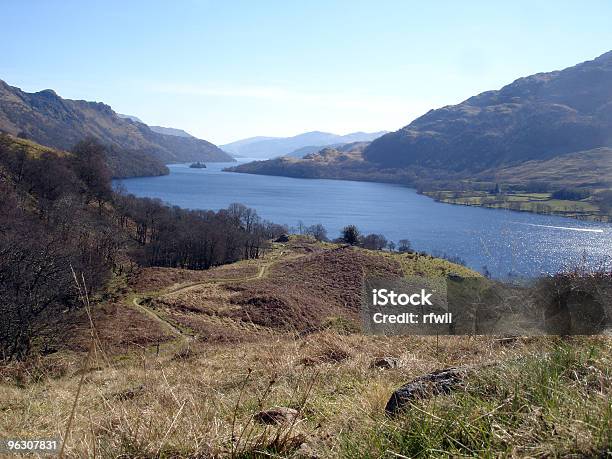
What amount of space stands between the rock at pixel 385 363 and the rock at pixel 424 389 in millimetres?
1418

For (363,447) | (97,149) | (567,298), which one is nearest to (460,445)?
(363,447)

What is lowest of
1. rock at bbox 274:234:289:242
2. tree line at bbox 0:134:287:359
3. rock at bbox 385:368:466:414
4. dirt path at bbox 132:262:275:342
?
rock at bbox 274:234:289:242

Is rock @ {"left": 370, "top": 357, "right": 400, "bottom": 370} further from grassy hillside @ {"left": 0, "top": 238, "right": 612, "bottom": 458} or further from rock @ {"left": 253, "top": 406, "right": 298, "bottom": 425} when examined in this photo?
rock @ {"left": 253, "top": 406, "right": 298, "bottom": 425}

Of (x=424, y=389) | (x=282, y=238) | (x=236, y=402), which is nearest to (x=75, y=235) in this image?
(x=282, y=238)

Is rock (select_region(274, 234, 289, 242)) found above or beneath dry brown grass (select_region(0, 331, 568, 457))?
beneath

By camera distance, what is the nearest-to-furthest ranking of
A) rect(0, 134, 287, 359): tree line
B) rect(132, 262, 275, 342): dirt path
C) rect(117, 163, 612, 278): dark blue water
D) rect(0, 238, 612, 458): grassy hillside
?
rect(0, 238, 612, 458): grassy hillside
rect(0, 134, 287, 359): tree line
rect(132, 262, 275, 342): dirt path
rect(117, 163, 612, 278): dark blue water

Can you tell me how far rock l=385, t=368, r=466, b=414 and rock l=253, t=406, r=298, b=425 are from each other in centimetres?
59

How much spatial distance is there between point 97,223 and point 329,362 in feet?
155

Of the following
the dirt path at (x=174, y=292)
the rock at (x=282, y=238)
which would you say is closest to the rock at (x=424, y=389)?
the dirt path at (x=174, y=292)

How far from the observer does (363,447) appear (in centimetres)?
229

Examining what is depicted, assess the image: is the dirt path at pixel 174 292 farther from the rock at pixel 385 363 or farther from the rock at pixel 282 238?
the rock at pixel 282 238

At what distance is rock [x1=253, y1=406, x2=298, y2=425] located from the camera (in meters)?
2.90

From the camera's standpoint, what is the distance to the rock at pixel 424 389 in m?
2.88

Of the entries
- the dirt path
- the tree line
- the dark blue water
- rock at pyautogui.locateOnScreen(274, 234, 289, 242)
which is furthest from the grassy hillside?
rock at pyautogui.locateOnScreen(274, 234, 289, 242)
